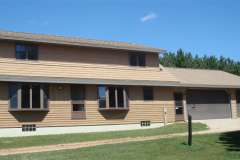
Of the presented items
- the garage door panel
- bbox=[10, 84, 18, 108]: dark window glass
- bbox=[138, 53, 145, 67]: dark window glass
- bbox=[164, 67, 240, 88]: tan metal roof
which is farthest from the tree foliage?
bbox=[10, 84, 18, 108]: dark window glass

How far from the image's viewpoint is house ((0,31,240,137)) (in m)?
14.9

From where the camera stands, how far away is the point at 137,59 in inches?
735

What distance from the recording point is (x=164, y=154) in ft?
30.1

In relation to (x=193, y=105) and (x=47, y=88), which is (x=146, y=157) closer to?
(x=47, y=88)

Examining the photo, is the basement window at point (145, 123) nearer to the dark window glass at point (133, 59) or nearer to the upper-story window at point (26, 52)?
the dark window glass at point (133, 59)

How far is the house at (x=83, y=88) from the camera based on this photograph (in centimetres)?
1493

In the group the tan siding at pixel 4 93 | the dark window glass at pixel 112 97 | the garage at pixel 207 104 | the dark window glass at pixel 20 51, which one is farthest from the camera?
the garage at pixel 207 104

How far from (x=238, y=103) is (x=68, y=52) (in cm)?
1525

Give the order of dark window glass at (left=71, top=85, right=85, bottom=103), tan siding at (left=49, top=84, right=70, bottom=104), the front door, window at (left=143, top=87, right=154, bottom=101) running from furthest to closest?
the front door
window at (left=143, top=87, right=154, bottom=101)
dark window glass at (left=71, top=85, right=85, bottom=103)
tan siding at (left=49, top=84, right=70, bottom=104)

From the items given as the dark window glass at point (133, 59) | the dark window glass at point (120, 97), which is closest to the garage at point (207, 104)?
the dark window glass at point (133, 59)

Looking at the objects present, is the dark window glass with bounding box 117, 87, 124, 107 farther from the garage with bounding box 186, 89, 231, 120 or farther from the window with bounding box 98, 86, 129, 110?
the garage with bounding box 186, 89, 231, 120

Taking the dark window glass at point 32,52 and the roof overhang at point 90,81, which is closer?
the roof overhang at point 90,81

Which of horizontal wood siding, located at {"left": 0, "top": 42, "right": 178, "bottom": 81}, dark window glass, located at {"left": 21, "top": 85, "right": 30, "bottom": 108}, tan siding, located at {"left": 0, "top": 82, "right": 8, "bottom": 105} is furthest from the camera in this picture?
horizontal wood siding, located at {"left": 0, "top": 42, "right": 178, "bottom": 81}

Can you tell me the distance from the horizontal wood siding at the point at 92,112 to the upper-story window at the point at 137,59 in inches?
72.1
